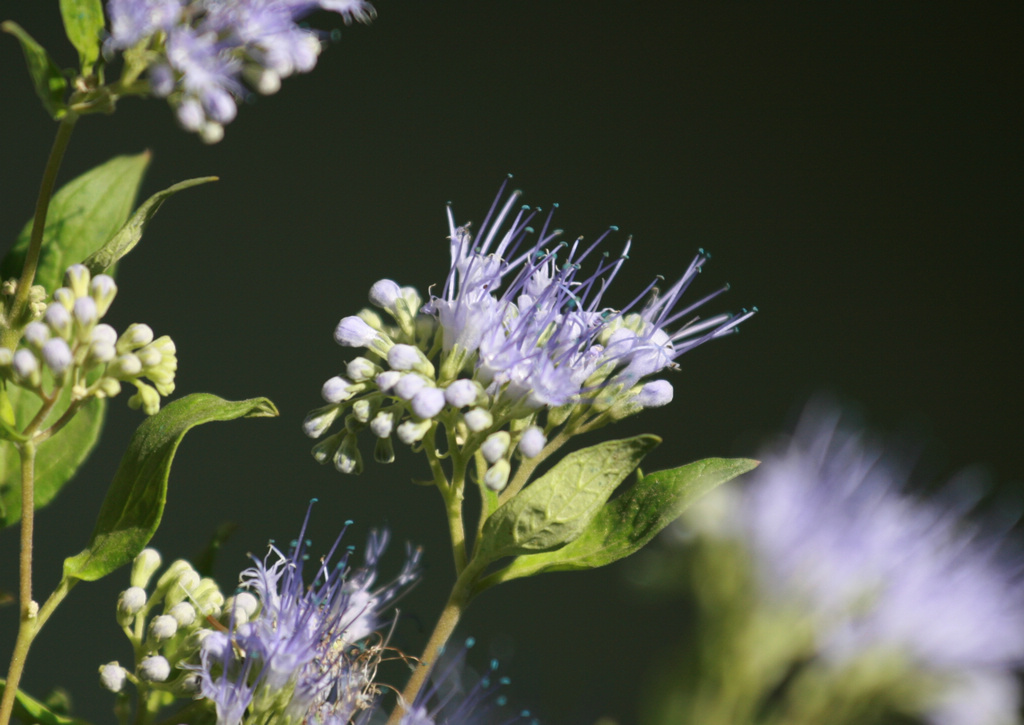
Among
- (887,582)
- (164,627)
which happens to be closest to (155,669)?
(164,627)

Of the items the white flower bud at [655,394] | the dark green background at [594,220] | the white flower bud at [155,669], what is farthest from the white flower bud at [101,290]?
the dark green background at [594,220]

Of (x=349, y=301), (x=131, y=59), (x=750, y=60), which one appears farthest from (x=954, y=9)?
(x=131, y=59)

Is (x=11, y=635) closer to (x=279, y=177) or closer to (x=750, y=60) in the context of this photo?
(x=279, y=177)

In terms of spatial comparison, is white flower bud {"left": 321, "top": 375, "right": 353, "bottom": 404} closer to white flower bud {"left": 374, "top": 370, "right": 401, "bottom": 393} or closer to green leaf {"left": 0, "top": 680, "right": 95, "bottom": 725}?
white flower bud {"left": 374, "top": 370, "right": 401, "bottom": 393}

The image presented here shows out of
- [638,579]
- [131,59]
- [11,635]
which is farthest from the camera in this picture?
[11,635]

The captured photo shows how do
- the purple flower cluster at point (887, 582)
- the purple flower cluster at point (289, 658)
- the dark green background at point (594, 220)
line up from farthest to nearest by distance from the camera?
the dark green background at point (594, 220) → the purple flower cluster at point (887, 582) → the purple flower cluster at point (289, 658)

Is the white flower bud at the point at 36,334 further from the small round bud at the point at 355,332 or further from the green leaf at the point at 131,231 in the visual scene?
the small round bud at the point at 355,332

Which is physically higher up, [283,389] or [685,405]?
[685,405]
